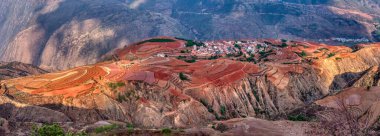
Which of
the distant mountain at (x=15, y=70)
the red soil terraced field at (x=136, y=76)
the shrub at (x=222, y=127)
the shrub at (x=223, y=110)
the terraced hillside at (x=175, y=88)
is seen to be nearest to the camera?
the shrub at (x=222, y=127)

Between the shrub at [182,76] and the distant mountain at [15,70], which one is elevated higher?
the shrub at [182,76]

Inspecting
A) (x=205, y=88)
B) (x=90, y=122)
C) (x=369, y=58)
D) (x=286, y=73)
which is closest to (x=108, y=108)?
(x=90, y=122)

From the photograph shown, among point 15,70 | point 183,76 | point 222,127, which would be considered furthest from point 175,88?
point 15,70

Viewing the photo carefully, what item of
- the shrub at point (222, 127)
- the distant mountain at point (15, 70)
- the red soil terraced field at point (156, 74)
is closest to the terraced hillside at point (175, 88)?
the red soil terraced field at point (156, 74)

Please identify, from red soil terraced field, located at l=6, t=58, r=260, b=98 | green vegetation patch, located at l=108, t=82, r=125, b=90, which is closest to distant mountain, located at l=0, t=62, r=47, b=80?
red soil terraced field, located at l=6, t=58, r=260, b=98

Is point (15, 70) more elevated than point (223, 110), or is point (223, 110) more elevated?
point (223, 110)

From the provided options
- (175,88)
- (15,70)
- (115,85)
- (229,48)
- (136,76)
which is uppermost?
(136,76)

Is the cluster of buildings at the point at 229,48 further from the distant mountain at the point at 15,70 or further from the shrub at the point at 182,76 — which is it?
the distant mountain at the point at 15,70

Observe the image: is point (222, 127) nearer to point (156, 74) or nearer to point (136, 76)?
point (136, 76)
